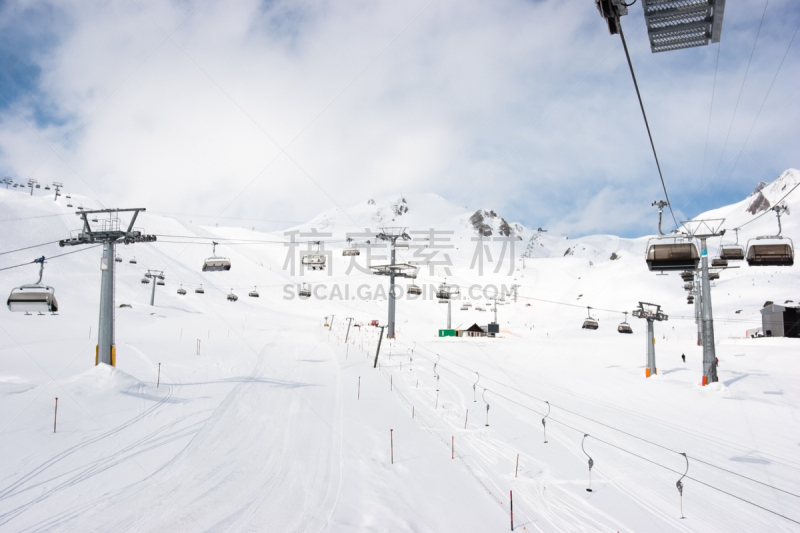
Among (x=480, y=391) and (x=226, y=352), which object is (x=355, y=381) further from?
(x=226, y=352)

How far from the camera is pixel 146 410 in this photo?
13.9m

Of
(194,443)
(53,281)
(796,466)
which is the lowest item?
(796,466)

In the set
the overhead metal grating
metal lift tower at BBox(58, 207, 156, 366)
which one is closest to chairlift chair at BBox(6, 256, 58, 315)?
metal lift tower at BBox(58, 207, 156, 366)

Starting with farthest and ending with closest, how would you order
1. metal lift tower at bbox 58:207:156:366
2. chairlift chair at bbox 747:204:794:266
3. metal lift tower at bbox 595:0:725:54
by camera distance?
1. chairlift chair at bbox 747:204:794:266
2. metal lift tower at bbox 58:207:156:366
3. metal lift tower at bbox 595:0:725:54

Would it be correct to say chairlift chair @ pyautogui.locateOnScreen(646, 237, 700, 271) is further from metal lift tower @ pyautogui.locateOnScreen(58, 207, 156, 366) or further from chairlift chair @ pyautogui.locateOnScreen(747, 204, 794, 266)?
metal lift tower @ pyautogui.locateOnScreen(58, 207, 156, 366)

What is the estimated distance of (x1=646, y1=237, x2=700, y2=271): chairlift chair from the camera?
15.7 metres

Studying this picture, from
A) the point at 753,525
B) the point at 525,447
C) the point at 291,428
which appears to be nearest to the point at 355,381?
the point at 291,428

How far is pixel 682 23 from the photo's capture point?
4.22 m

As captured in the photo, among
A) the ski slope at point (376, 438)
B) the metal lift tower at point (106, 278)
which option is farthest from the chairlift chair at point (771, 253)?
the metal lift tower at point (106, 278)

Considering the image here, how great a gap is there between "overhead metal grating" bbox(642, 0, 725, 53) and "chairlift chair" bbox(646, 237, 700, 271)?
43.5 ft

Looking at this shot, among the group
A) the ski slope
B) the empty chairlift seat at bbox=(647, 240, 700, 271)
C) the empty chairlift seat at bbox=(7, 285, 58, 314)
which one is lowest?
the ski slope

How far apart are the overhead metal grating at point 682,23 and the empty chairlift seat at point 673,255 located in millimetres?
13255

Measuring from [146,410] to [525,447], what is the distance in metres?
11.6

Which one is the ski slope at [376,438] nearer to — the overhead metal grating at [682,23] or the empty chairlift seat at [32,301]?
the empty chairlift seat at [32,301]
